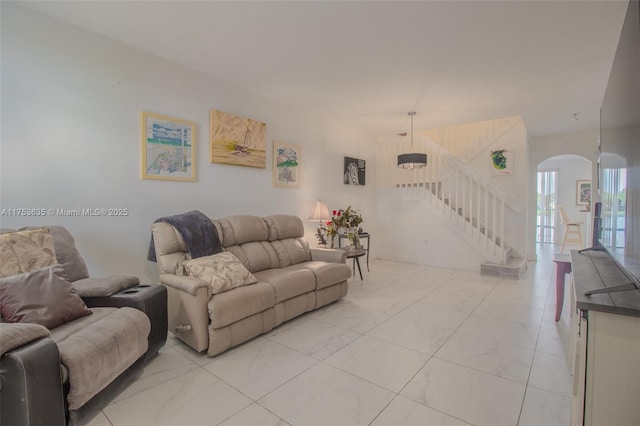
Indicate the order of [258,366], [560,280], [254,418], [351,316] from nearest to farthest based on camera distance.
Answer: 1. [254,418]
2. [258,366]
3. [560,280]
4. [351,316]

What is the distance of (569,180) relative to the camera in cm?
844

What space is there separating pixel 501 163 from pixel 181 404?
6.12 m

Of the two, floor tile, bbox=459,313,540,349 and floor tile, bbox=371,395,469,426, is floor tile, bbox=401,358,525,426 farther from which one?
floor tile, bbox=459,313,540,349

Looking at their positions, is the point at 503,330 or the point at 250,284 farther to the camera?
the point at 503,330

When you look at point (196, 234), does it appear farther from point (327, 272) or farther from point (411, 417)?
point (411, 417)

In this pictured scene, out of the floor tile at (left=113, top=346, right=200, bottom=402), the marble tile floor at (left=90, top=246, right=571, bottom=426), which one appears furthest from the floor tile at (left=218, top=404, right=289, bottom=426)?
the floor tile at (left=113, top=346, right=200, bottom=402)

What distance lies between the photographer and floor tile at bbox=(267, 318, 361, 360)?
2346 mm

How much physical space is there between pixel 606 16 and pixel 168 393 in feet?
13.5

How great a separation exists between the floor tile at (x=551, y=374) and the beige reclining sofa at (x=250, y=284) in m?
1.86

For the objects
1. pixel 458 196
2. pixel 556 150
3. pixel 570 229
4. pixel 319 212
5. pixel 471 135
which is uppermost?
pixel 471 135

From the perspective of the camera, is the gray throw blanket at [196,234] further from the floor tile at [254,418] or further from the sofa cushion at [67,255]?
the floor tile at [254,418]

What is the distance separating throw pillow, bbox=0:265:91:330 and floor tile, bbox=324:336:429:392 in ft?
5.50

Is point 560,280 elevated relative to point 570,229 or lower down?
lower down

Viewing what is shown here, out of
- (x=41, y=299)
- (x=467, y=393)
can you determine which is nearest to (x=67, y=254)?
(x=41, y=299)
